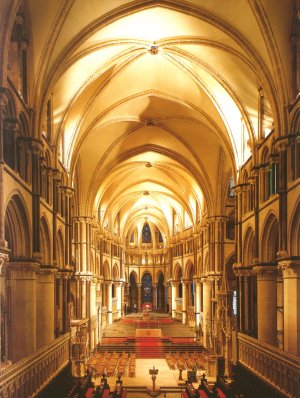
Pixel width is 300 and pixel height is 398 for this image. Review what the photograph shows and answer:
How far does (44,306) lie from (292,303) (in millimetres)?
10046

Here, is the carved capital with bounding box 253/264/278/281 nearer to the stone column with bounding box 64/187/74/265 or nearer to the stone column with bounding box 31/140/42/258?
the stone column with bounding box 64/187/74/265

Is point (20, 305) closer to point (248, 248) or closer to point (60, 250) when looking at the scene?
point (60, 250)

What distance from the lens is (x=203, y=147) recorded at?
33.8 meters

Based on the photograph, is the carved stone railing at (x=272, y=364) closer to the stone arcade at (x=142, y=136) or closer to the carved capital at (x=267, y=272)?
the stone arcade at (x=142, y=136)

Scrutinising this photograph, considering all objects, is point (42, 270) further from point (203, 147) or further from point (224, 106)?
point (203, 147)

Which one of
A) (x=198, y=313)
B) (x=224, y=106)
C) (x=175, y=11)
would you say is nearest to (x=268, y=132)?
(x=224, y=106)

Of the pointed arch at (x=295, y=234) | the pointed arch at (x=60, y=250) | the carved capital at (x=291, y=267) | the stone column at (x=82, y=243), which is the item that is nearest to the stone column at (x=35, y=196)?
the pointed arch at (x=60, y=250)

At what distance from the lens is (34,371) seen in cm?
1730

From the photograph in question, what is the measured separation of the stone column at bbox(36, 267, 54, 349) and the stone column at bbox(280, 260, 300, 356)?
380 inches

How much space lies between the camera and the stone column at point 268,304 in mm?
22234

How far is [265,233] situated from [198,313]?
2206 centimetres

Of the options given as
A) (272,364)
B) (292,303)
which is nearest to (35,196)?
(292,303)

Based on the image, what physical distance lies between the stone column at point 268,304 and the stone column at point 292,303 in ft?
15.1

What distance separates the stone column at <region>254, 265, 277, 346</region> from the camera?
22234mm
